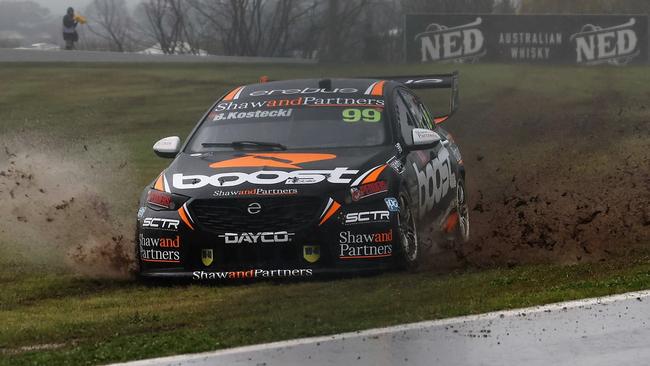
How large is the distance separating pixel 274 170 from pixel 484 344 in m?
2.82

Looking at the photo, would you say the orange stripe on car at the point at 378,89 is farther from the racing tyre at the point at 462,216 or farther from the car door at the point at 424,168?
the racing tyre at the point at 462,216

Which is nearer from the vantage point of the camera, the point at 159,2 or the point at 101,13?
the point at 159,2

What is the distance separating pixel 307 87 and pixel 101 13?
7670 centimetres

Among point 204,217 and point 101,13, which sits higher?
point 204,217

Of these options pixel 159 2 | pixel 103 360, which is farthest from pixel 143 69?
pixel 103 360

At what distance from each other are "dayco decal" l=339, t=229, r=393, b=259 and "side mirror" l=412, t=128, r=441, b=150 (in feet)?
4.01

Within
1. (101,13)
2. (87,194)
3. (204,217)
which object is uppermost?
(204,217)

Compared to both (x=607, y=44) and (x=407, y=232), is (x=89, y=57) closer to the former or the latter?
(x=607, y=44)

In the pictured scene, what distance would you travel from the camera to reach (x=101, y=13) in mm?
84375

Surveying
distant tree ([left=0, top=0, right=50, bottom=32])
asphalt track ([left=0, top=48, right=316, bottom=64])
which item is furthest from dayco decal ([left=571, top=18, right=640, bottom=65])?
distant tree ([left=0, top=0, right=50, bottom=32])

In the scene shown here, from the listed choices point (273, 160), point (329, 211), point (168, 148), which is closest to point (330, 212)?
point (329, 211)

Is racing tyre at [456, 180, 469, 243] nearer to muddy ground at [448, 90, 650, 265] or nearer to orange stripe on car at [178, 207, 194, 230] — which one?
muddy ground at [448, 90, 650, 265]

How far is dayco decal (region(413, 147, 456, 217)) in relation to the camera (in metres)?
9.07

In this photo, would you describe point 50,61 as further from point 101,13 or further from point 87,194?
point 101,13
